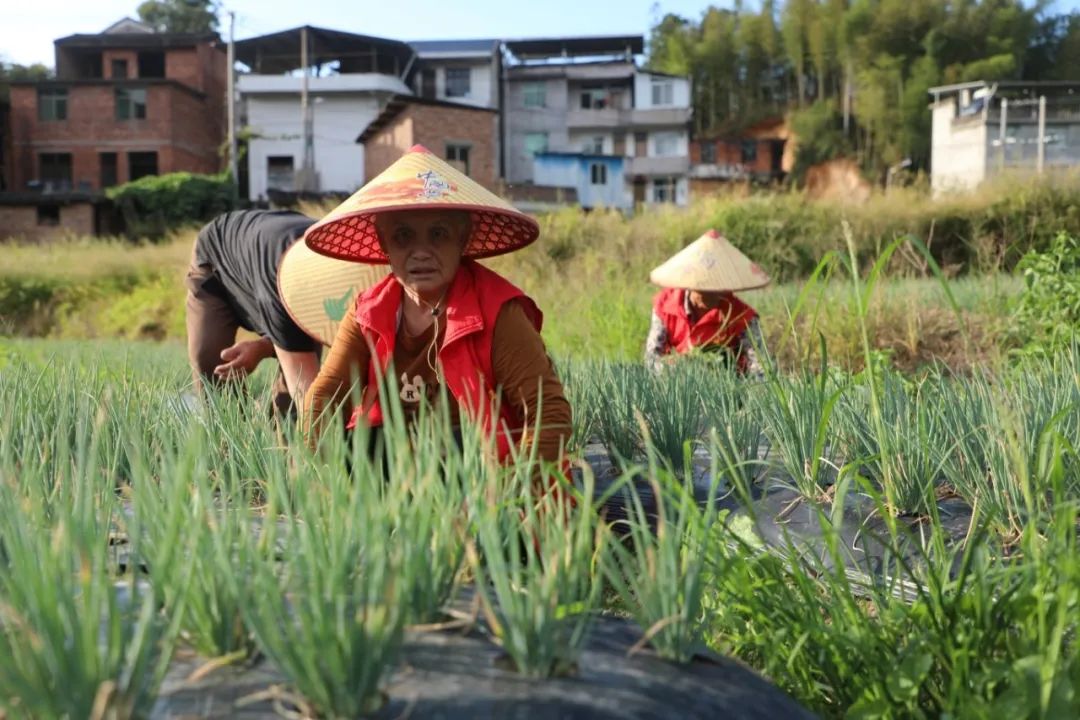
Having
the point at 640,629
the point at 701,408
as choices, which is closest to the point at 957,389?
the point at 701,408

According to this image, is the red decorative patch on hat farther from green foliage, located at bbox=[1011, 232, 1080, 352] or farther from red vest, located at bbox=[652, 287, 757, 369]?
green foliage, located at bbox=[1011, 232, 1080, 352]

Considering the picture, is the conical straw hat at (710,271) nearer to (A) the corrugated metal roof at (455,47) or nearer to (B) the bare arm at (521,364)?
(B) the bare arm at (521,364)

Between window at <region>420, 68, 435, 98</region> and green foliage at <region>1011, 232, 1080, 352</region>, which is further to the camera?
window at <region>420, 68, 435, 98</region>

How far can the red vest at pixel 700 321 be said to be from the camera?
4773mm

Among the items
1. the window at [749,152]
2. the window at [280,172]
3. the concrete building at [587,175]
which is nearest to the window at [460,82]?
the concrete building at [587,175]

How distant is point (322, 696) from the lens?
101 cm

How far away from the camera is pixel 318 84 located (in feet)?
121

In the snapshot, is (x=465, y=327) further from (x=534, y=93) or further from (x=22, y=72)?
(x=22, y=72)

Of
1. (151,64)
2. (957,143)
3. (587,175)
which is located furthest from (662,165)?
(151,64)

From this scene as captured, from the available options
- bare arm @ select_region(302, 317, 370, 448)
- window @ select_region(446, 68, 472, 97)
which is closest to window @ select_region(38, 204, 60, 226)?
window @ select_region(446, 68, 472, 97)

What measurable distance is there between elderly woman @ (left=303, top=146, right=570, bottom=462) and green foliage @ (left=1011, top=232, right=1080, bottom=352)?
3.56 meters

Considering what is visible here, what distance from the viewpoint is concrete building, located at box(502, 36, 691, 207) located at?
136ft

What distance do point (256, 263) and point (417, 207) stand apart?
1.17 metres

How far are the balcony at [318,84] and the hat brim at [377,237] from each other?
35787 mm
